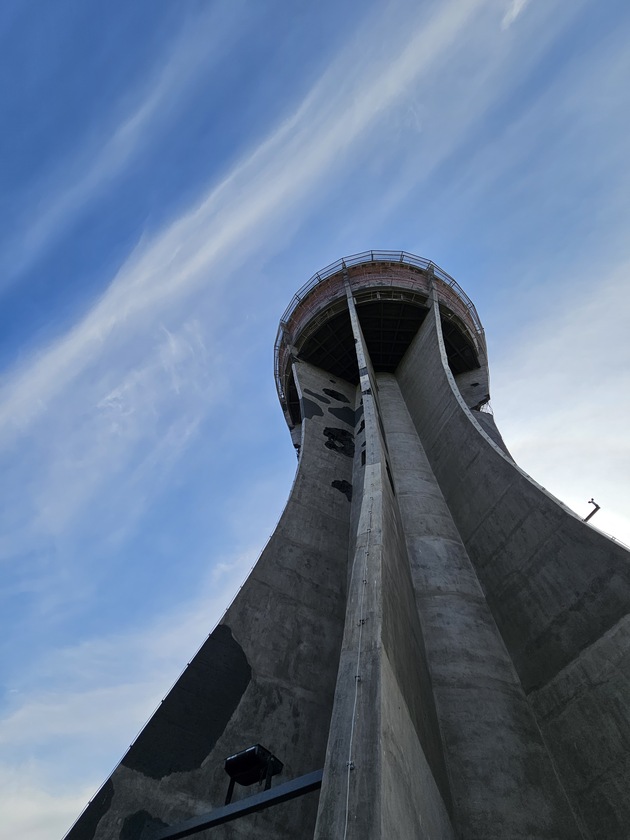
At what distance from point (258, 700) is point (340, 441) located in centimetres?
850

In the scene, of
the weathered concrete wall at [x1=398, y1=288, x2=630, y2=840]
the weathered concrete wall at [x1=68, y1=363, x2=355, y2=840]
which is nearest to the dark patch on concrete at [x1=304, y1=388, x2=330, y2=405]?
the weathered concrete wall at [x1=68, y1=363, x2=355, y2=840]

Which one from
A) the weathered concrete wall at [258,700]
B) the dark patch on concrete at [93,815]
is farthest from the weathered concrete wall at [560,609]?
the dark patch on concrete at [93,815]

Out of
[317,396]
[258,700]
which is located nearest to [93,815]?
[258,700]

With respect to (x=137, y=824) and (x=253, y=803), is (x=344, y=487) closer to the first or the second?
(x=137, y=824)

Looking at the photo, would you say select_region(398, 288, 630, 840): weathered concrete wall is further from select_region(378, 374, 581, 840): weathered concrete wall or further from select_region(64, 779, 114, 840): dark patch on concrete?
select_region(64, 779, 114, 840): dark patch on concrete

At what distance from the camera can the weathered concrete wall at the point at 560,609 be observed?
18.5 ft

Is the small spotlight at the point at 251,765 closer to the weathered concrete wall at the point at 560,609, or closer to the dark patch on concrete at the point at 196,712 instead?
the dark patch on concrete at the point at 196,712

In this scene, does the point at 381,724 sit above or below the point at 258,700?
below

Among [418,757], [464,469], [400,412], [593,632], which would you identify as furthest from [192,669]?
[400,412]

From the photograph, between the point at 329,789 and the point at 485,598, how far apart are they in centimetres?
617

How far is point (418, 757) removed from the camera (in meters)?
4.62

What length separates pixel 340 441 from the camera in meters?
14.9

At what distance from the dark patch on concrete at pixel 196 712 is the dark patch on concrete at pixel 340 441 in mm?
7207

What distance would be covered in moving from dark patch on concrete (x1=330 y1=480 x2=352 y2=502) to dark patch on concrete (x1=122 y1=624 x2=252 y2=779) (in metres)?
5.38
